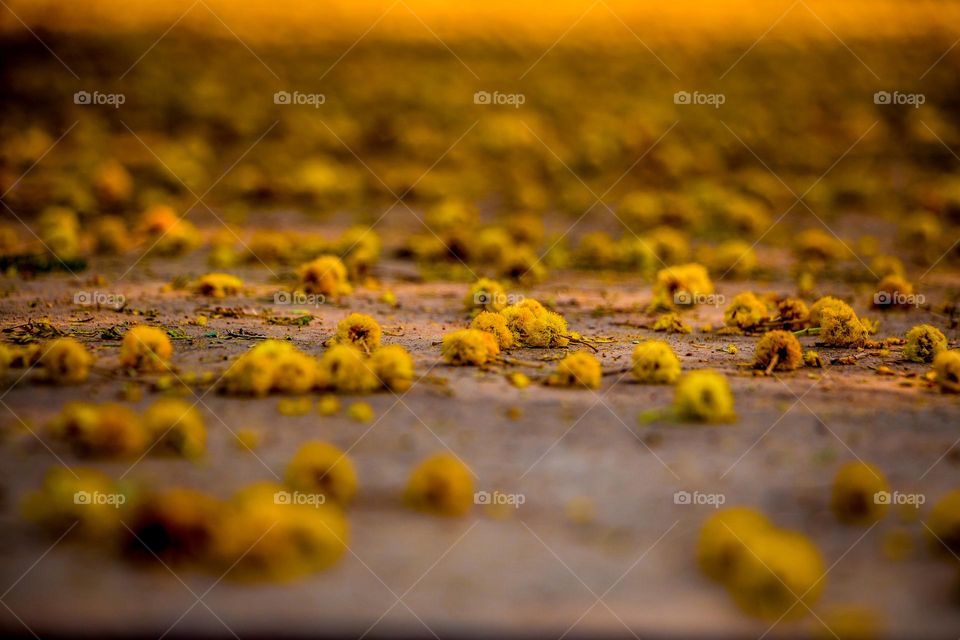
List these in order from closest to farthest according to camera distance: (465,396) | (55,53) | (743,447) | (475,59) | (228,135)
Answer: (743,447) → (465,396) → (228,135) → (55,53) → (475,59)

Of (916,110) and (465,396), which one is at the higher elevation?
(916,110)

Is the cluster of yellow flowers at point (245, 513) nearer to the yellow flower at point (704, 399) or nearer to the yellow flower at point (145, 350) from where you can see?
the yellow flower at point (704, 399)

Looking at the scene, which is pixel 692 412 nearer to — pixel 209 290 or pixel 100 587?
pixel 100 587

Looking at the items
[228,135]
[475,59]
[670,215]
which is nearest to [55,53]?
[228,135]

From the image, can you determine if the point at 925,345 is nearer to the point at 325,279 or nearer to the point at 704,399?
the point at 704,399

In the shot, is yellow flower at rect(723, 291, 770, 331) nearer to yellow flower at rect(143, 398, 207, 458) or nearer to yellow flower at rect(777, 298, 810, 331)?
yellow flower at rect(777, 298, 810, 331)

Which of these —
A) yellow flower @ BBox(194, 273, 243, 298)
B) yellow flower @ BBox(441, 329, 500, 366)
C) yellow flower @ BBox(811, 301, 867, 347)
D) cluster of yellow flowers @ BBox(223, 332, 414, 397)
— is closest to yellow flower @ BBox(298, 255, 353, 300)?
yellow flower @ BBox(194, 273, 243, 298)

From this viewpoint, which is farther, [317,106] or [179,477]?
[317,106]

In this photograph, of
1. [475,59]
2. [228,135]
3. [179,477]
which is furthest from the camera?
[475,59]
